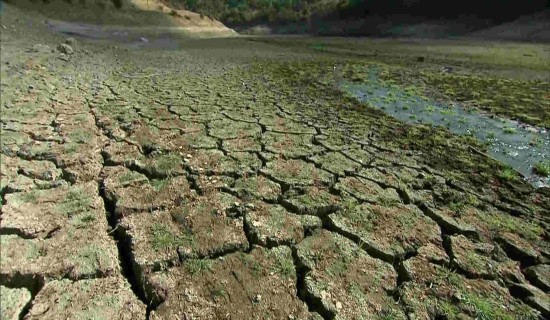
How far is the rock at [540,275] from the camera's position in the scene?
181cm

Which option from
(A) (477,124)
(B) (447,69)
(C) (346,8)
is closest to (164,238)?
(A) (477,124)

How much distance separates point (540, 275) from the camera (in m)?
1.87

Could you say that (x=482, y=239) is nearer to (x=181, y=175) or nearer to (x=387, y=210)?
(x=387, y=210)

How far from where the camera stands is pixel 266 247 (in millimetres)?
1858

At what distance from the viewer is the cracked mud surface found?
1.54 meters

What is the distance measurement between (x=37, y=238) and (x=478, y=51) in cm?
1611

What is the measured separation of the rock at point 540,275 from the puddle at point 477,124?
128 cm

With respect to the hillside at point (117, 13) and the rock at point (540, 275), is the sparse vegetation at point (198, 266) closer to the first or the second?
the rock at point (540, 275)

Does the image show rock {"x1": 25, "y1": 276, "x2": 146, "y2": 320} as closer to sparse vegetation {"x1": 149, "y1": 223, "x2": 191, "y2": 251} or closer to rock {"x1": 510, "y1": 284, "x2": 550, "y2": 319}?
sparse vegetation {"x1": 149, "y1": 223, "x2": 191, "y2": 251}

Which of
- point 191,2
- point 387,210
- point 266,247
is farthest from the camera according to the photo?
point 191,2

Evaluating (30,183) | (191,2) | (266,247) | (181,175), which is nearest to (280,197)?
(266,247)

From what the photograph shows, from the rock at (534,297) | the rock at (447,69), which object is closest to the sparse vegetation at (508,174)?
the rock at (534,297)

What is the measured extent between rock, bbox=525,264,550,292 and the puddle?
4.22ft

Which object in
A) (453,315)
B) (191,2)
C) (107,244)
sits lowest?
(453,315)
